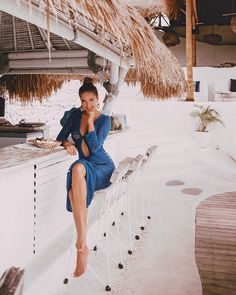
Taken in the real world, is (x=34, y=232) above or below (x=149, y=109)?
below

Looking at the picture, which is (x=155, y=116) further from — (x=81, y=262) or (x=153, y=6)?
(x=81, y=262)

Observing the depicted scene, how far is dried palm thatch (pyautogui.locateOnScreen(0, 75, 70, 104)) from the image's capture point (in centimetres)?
749

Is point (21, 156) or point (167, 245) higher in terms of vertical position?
point (21, 156)

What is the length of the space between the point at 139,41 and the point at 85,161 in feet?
5.17

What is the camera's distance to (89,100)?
337 centimetres

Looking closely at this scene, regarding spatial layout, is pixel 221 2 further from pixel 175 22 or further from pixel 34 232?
pixel 34 232

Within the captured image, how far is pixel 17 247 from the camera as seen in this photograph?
3.04 meters

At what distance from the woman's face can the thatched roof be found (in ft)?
1.65

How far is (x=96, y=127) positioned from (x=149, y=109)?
765 centimetres

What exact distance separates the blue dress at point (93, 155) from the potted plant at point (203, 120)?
263 inches

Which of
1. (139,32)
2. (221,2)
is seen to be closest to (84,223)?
(139,32)

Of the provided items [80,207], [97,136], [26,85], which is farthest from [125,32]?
[26,85]

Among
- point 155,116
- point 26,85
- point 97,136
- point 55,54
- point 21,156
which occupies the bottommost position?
point 21,156

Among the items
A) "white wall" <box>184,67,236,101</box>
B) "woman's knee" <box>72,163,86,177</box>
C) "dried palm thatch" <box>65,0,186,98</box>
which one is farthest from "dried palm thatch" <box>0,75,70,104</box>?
"white wall" <box>184,67,236,101</box>
